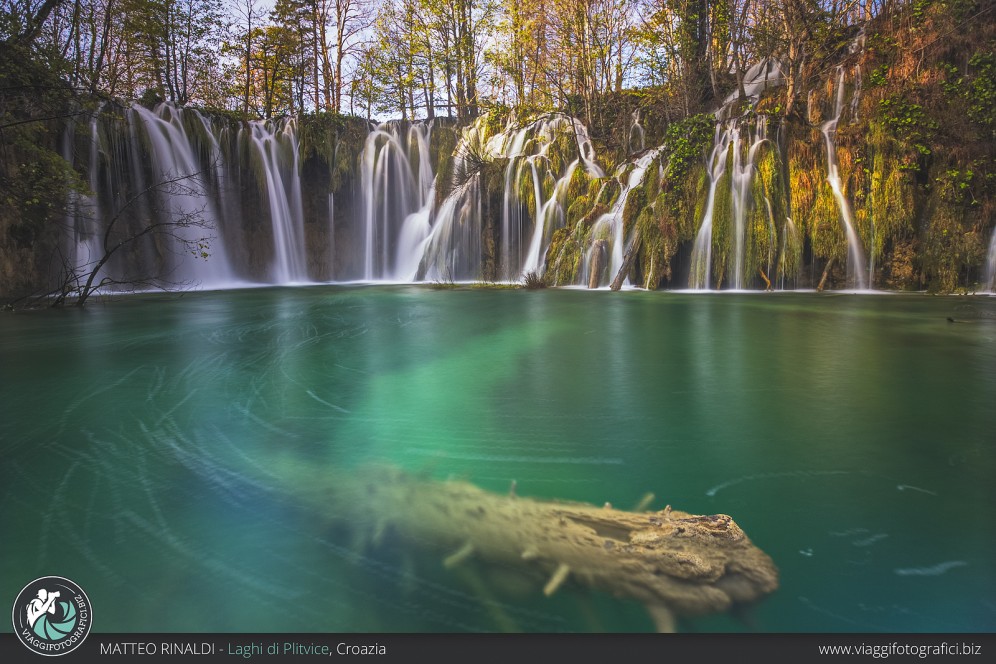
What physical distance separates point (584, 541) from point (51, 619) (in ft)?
5.54

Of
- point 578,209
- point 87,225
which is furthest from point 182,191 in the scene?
point 578,209

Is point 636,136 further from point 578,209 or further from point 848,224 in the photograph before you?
point 848,224

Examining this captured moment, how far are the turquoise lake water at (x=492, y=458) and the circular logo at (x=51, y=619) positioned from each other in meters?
0.12

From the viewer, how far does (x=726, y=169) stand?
12.9 m

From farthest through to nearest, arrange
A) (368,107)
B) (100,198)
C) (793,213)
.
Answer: (368,107) < (100,198) < (793,213)

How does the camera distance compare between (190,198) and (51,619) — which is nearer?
(51,619)

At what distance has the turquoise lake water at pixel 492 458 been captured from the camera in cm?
169

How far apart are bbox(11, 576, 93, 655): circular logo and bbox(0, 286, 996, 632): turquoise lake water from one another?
0.12m

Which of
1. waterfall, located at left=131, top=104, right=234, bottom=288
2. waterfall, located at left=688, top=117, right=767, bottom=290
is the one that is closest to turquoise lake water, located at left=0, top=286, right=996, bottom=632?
waterfall, located at left=688, top=117, right=767, bottom=290

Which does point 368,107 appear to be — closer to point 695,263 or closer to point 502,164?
point 502,164

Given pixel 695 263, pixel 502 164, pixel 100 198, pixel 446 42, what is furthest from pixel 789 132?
pixel 100 198

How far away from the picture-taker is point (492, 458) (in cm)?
296

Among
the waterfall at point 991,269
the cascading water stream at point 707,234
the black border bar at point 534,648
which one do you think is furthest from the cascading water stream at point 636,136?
the black border bar at point 534,648

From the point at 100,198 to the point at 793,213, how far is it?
63.4 feet
